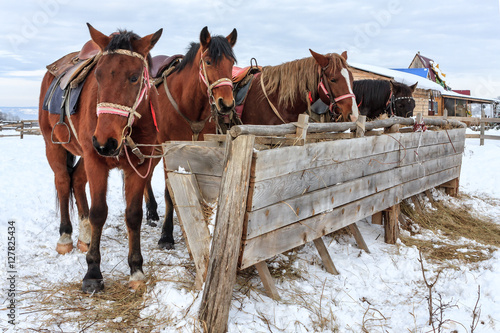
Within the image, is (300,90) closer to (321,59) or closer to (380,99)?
(321,59)

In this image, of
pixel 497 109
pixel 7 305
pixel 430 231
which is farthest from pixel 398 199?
pixel 497 109

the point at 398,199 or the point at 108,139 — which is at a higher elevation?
the point at 108,139

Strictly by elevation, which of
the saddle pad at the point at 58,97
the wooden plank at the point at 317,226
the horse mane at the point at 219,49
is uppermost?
the horse mane at the point at 219,49

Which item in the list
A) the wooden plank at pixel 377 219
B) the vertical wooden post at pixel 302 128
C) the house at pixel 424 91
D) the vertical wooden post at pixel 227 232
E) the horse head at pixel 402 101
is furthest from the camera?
the house at pixel 424 91

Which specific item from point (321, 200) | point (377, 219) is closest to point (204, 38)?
point (321, 200)

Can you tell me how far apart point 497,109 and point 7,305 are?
135 feet

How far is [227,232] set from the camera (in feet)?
7.94

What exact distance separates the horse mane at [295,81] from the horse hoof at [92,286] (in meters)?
3.01

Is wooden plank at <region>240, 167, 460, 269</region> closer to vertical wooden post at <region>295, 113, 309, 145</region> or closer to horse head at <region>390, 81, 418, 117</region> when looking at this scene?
vertical wooden post at <region>295, 113, 309, 145</region>

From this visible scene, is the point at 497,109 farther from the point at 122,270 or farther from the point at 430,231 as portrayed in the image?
the point at 122,270

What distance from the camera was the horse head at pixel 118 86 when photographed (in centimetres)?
269

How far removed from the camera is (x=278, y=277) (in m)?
A: 3.32

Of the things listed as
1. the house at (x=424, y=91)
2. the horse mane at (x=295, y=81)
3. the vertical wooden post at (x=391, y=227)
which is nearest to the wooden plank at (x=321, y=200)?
the vertical wooden post at (x=391, y=227)

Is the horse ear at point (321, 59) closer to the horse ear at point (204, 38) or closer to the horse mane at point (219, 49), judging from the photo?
the horse mane at point (219, 49)
